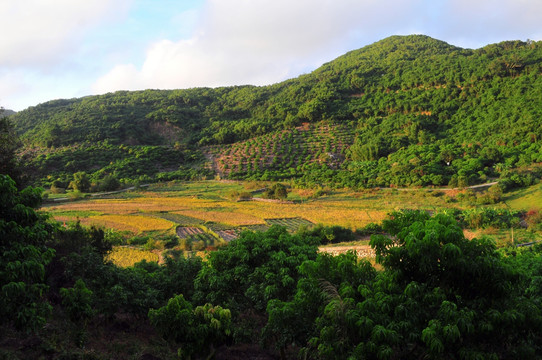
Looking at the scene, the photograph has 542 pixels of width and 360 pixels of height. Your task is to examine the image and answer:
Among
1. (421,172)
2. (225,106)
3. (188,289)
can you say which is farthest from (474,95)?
(188,289)

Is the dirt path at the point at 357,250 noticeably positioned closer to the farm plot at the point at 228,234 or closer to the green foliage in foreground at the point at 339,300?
the farm plot at the point at 228,234

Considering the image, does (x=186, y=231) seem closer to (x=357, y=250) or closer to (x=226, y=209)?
(x=226, y=209)

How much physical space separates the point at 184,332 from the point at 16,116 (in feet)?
434

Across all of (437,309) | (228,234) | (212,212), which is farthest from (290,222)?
(437,309)

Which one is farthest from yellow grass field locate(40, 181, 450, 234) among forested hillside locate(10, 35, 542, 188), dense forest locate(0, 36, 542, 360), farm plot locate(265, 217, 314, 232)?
forested hillside locate(10, 35, 542, 188)

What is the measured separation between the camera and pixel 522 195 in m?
35.6

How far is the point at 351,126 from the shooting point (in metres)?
83.4

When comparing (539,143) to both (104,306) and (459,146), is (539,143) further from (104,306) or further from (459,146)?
(104,306)

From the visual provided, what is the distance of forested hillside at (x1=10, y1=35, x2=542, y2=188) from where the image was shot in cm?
5297

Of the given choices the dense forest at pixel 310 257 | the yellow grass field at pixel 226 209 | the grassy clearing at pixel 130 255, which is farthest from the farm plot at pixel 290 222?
the grassy clearing at pixel 130 255

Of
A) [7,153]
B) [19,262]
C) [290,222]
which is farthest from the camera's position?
[290,222]

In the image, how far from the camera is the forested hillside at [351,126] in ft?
174

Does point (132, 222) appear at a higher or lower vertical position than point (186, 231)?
higher

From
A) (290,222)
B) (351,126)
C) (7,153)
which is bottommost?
(290,222)
